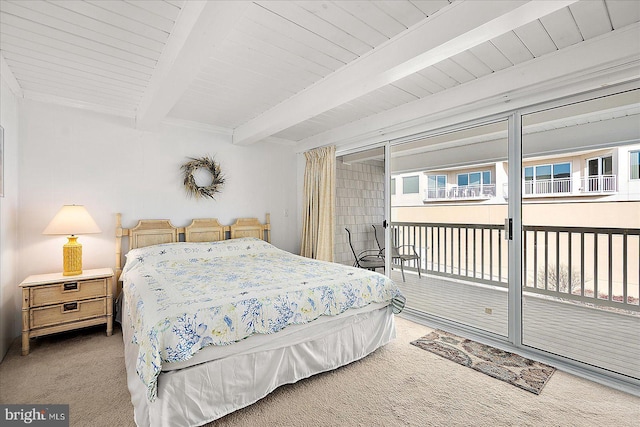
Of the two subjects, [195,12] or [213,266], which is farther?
[213,266]

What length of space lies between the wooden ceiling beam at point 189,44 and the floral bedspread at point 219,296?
5.15 ft

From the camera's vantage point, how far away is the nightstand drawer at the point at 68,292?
8.77 ft

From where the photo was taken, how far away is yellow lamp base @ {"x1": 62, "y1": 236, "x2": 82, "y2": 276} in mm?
2949

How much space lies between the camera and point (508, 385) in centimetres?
216

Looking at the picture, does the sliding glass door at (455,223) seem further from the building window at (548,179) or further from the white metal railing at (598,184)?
the white metal railing at (598,184)

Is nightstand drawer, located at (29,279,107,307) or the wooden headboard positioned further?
the wooden headboard

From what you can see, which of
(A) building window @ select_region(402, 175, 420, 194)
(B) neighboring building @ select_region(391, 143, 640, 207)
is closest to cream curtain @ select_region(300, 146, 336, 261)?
(A) building window @ select_region(402, 175, 420, 194)

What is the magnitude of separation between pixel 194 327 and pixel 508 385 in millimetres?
2156

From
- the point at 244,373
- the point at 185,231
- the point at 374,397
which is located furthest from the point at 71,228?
the point at 374,397

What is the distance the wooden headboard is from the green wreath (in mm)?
360

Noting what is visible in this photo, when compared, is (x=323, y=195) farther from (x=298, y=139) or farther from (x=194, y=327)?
(x=194, y=327)

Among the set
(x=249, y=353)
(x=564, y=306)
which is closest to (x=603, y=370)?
(x=564, y=306)

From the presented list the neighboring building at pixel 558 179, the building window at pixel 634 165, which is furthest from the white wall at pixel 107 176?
the building window at pixel 634 165

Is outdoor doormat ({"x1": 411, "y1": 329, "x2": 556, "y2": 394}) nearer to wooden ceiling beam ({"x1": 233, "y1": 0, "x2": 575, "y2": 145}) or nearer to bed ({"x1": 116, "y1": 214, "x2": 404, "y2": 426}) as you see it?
bed ({"x1": 116, "y1": 214, "x2": 404, "y2": 426})
